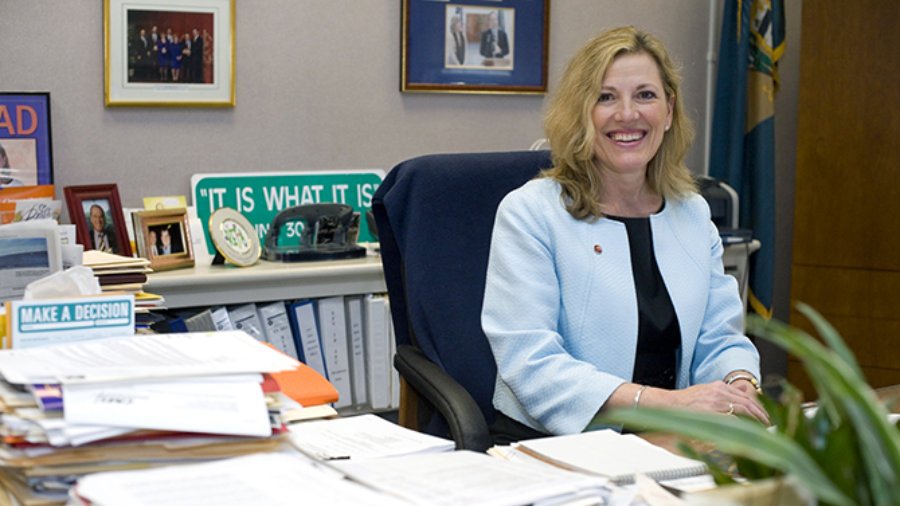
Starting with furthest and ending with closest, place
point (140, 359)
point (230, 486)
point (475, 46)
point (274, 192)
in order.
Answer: point (475, 46) → point (274, 192) → point (140, 359) → point (230, 486)

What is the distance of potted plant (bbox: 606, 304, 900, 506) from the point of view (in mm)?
794

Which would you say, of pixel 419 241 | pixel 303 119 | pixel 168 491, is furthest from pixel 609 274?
pixel 303 119

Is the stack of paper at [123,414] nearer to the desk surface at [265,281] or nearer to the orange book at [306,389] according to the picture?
the orange book at [306,389]

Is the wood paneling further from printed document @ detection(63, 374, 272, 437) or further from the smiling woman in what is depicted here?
printed document @ detection(63, 374, 272, 437)

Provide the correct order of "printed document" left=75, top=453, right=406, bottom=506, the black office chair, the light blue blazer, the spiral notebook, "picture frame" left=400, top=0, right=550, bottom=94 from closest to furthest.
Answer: "printed document" left=75, top=453, right=406, bottom=506, the spiral notebook, the light blue blazer, the black office chair, "picture frame" left=400, top=0, right=550, bottom=94

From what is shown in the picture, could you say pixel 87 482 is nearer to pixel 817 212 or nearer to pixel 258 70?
pixel 258 70

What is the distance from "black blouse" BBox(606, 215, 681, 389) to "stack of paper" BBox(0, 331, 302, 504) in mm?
990

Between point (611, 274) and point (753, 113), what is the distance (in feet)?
7.40

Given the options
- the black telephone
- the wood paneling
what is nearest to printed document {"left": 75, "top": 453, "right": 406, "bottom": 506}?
the black telephone

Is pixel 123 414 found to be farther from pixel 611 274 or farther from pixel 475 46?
pixel 475 46

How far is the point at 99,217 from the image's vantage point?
3.07 m

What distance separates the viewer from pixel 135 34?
3281 mm

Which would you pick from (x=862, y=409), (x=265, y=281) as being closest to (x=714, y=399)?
(x=862, y=409)

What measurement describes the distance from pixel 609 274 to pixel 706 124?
2.37 meters
